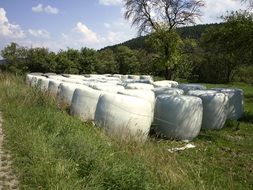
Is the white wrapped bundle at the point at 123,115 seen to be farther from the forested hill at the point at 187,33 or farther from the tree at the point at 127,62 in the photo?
the tree at the point at 127,62

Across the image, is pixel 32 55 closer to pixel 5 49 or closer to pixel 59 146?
pixel 5 49

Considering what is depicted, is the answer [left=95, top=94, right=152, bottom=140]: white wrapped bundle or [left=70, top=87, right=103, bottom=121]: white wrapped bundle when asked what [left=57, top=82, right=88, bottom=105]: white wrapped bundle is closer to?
[left=70, top=87, right=103, bottom=121]: white wrapped bundle

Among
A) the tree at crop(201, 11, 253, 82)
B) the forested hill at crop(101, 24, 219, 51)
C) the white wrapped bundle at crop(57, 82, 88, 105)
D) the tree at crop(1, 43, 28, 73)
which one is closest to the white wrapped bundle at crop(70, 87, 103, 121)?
the white wrapped bundle at crop(57, 82, 88, 105)

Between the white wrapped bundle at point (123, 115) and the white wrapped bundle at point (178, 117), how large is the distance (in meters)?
1.15

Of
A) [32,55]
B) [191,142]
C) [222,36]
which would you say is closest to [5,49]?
[32,55]

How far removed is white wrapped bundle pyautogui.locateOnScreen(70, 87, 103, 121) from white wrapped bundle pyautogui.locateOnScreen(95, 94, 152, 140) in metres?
2.30

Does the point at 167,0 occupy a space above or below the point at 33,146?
above

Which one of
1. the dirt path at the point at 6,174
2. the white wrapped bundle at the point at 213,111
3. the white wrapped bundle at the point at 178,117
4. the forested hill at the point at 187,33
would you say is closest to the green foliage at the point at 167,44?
the forested hill at the point at 187,33

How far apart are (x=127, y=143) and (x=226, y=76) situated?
6604cm

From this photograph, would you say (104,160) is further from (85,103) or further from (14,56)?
(14,56)

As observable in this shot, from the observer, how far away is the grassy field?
256 inches

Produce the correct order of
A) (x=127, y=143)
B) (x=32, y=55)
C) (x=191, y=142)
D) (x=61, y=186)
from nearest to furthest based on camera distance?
(x=61, y=186) → (x=127, y=143) → (x=191, y=142) → (x=32, y=55)

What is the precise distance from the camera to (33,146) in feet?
26.8

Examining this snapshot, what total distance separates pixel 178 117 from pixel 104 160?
6087mm
